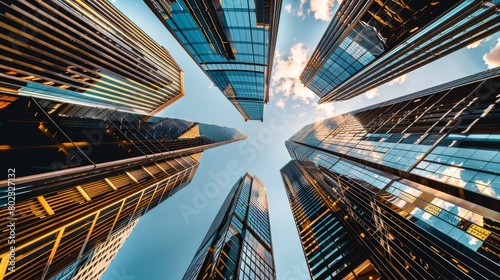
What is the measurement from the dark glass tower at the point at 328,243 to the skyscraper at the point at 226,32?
32.0 meters

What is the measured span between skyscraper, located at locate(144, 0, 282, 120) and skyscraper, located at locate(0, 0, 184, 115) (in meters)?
15.7

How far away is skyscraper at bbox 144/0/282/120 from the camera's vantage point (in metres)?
20.0

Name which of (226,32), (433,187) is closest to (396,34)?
(433,187)

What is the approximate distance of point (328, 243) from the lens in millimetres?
35812

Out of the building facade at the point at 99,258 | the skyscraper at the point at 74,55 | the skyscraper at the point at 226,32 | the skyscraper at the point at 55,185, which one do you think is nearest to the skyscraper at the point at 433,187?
the skyscraper at the point at 226,32

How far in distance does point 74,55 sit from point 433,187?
50.0m

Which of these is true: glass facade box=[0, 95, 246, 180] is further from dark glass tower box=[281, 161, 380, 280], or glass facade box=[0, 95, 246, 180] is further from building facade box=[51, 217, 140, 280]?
dark glass tower box=[281, 161, 380, 280]

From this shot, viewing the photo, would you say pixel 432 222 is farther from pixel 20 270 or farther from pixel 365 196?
pixel 20 270

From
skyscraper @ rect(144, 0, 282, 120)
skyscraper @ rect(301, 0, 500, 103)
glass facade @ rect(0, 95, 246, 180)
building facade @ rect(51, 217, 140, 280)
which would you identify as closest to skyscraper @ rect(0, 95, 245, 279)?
glass facade @ rect(0, 95, 246, 180)

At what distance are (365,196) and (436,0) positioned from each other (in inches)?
1000

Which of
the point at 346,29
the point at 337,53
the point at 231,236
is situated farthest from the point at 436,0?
the point at 231,236

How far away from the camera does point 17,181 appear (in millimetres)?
9500

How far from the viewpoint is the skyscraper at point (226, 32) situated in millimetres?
19984

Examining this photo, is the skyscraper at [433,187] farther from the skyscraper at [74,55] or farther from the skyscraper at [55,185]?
the skyscraper at [74,55]
